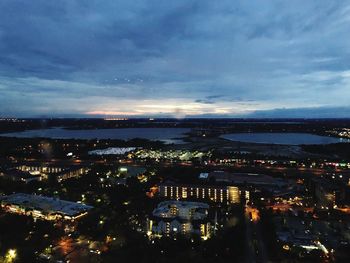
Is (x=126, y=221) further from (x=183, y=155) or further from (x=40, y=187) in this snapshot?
(x=183, y=155)

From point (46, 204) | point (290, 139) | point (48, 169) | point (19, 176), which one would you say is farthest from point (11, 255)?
point (290, 139)

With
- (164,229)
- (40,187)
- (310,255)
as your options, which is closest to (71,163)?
(40,187)

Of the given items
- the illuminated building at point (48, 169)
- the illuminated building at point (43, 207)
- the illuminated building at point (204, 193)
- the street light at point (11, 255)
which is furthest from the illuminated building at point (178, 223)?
the illuminated building at point (48, 169)

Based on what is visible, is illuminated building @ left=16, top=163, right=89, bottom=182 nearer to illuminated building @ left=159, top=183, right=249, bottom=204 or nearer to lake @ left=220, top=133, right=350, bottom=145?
illuminated building @ left=159, top=183, right=249, bottom=204

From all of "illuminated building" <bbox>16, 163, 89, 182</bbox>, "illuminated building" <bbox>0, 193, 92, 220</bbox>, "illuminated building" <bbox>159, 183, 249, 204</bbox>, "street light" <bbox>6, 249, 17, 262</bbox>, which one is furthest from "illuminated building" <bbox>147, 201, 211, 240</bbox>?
"illuminated building" <bbox>16, 163, 89, 182</bbox>

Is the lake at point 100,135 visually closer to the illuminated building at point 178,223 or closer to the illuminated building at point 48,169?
the illuminated building at point 48,169

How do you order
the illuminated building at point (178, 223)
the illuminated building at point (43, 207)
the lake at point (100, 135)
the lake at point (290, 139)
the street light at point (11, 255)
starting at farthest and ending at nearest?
the lake at point (100, 135) < the lake at point (290, 139) < the illuminated building at point (43, 207) < the illuminated building at point (178, 223) < the street light at point (11, 255)
